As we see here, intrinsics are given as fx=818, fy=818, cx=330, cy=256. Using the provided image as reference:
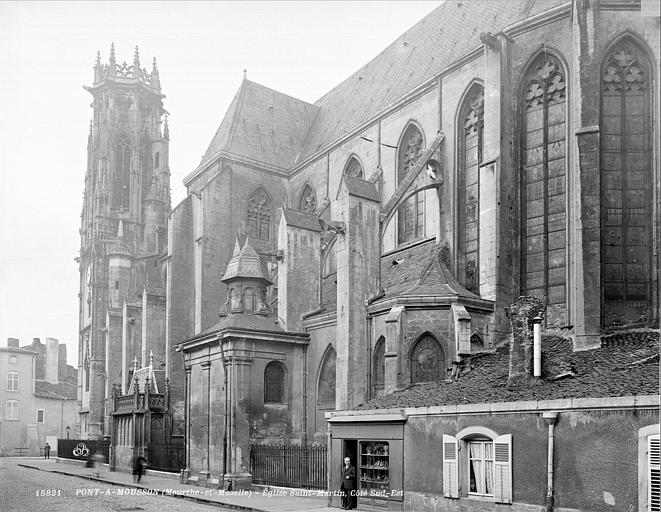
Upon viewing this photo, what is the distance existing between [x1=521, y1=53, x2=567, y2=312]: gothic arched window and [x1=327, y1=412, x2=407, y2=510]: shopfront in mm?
6969

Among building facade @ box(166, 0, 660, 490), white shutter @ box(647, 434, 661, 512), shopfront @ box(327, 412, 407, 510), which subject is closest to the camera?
white shutter @ box(647, 434, 661, 512)

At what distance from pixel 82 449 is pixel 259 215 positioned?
14.7 metres

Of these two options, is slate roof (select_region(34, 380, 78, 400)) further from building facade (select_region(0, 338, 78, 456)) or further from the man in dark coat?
the man in dark coat

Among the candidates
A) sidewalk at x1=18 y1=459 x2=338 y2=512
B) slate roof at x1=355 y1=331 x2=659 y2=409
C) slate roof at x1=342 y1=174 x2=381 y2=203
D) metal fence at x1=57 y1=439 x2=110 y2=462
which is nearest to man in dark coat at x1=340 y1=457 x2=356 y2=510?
sidewalk at x1=18 y1=459 x2=338 y2=512

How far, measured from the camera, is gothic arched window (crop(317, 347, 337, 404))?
89.5 ft

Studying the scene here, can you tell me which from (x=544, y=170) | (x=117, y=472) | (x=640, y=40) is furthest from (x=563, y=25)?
(x=117, y=472)

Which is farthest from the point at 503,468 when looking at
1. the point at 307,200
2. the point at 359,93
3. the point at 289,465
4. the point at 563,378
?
the point at 359,93

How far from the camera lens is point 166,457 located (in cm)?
3116

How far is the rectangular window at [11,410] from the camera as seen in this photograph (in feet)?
201

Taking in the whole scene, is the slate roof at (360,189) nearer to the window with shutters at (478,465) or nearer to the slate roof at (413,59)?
Result: the slate roof at (413,59)

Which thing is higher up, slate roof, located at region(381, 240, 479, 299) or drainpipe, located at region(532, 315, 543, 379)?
slate roof, located at region(381, 240, 479, 299)

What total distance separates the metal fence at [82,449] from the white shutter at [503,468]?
2660 centimetres

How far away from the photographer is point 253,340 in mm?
26250

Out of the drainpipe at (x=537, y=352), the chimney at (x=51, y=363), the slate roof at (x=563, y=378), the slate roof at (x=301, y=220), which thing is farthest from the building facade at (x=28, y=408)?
the drainpipe at (x=537, y=352)
